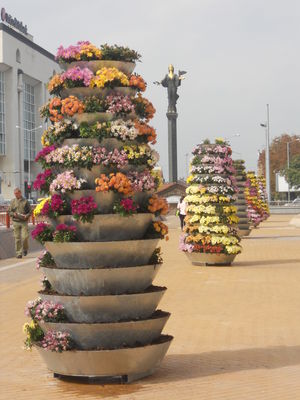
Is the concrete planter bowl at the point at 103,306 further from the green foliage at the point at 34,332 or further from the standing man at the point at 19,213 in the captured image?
the standing man at the point at 19,213

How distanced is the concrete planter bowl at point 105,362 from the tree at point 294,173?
10725 centimetres

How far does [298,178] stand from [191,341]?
347ft

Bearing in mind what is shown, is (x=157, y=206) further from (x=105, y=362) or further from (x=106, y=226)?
(x=105, y=362)

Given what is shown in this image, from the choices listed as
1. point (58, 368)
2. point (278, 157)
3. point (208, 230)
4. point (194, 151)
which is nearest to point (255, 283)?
point (208, 230)

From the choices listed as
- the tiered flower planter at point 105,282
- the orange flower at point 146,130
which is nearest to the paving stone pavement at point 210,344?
the tiered flower planter at point 105,282

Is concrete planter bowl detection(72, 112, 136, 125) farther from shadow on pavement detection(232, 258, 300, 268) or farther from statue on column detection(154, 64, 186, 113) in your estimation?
statue on column detection(154, 64, 186, 113)

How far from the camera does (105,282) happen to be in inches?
332

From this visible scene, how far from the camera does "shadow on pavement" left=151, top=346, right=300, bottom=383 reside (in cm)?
883

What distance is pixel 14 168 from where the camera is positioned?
10969 cm

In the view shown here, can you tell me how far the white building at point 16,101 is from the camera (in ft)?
354

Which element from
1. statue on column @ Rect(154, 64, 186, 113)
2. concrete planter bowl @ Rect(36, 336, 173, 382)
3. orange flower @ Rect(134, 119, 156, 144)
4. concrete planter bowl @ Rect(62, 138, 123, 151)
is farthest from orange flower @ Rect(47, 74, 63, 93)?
statue on column @ Rect(154, 64, 186, 113)

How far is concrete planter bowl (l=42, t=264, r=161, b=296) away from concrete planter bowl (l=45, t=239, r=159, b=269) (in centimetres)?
11

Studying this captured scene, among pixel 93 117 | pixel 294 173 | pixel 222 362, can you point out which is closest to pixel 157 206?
pixel 93 117

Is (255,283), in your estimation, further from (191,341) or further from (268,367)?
(268,367)
